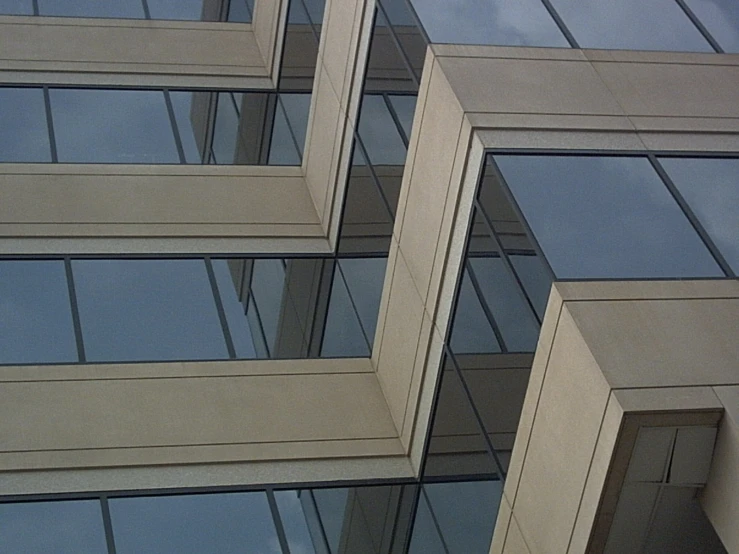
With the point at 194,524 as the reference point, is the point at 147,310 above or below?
above

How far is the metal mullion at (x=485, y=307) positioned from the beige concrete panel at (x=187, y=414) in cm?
310

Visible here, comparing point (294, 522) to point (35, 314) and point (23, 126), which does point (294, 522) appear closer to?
point (35, 314)

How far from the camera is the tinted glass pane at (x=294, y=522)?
15352 mm

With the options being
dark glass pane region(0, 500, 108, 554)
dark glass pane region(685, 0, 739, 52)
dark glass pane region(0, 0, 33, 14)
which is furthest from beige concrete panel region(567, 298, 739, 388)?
dark glass pane region(0, 0, 33, 14)

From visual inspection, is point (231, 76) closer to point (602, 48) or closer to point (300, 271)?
point (300, 271)

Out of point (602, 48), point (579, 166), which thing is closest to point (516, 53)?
point (602, 48)

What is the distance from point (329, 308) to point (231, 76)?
6.20m

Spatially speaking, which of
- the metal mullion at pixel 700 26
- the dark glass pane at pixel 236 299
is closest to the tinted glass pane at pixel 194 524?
the dark glass pane at pixel 236 299

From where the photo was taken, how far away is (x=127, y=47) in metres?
23.2

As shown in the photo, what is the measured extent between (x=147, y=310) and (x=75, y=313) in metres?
1.00

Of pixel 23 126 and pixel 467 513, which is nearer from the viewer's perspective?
pixel 467 513

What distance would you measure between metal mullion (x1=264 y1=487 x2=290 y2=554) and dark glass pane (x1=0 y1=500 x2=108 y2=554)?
6.69 feet

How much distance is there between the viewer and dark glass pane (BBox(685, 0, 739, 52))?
16350mm

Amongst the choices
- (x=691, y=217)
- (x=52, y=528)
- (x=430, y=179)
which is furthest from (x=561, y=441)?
(x=52, y=528)
